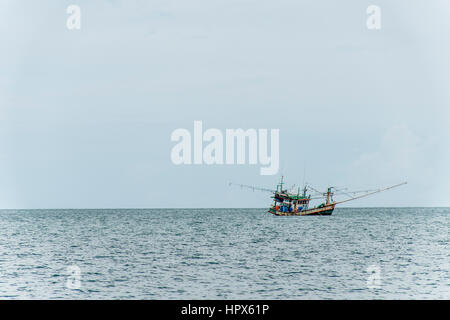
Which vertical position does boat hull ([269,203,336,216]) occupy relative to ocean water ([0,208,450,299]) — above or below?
above
